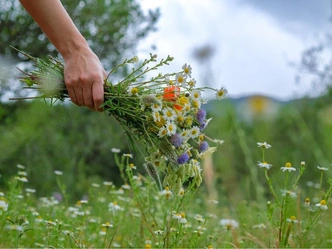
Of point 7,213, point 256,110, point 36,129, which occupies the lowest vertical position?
point 7,213

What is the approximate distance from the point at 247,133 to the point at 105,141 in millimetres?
3042

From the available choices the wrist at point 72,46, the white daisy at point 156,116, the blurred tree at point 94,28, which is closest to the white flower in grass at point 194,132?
the white daisy at point 156,116

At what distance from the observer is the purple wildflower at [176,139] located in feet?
7.01

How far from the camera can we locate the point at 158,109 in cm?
212

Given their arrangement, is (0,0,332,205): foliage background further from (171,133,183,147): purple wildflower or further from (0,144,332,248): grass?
(171,133,183,147): purple wildflower

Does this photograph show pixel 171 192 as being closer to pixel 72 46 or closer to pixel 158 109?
pixel 158 109

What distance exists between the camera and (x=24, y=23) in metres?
6.30

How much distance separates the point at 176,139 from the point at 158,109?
0.42ft

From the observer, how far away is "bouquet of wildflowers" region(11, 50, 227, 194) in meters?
2.15

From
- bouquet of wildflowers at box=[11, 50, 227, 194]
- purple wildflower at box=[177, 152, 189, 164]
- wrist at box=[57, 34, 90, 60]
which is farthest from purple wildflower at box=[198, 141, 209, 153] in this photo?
wrist at box=[57, 34, 90, 60]

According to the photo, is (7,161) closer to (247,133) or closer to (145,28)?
(145,28)

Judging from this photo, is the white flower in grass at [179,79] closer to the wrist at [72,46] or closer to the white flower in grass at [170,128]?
the white flower in grass at [170,128]

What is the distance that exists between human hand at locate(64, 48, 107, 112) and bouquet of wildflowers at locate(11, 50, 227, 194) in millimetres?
59

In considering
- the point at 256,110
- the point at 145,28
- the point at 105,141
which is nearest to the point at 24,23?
the point at 145,28
